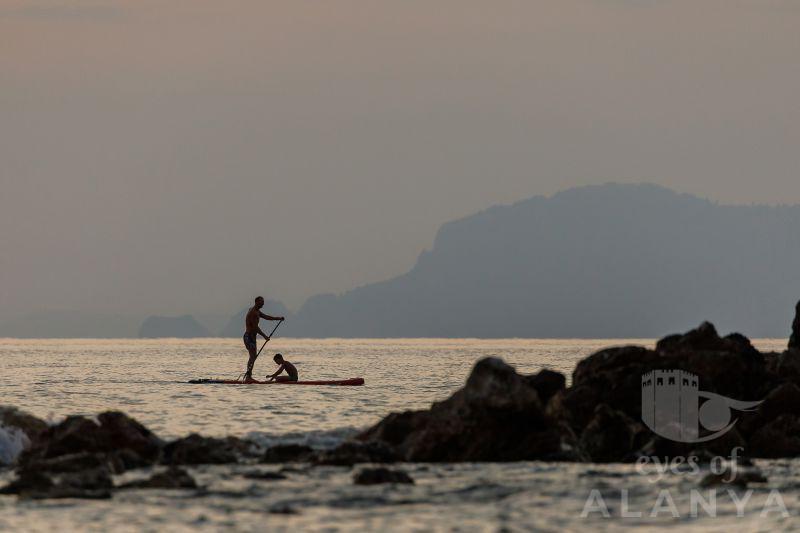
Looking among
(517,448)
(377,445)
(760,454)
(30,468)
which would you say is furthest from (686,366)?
(30,468)

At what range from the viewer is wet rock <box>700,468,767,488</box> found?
25.2 meters

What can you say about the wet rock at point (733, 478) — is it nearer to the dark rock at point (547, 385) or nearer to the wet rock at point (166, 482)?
the dark rock at point (547, 385)

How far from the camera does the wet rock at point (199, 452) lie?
28391 mm

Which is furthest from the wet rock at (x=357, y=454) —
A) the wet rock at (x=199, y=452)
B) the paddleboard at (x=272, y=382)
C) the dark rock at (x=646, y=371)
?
the paddleboard at (x=272, y=382)

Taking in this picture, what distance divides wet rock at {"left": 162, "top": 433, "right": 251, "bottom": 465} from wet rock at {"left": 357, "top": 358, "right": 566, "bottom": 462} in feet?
11.4

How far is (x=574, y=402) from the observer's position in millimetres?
32125

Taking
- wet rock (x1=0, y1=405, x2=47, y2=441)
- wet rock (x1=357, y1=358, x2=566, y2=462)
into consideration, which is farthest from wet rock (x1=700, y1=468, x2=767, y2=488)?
wet rock (x1=0, y1=405, x2=47, y2=441)

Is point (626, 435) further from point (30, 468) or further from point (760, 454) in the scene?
point (30, 468)

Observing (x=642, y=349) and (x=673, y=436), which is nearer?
(x=673, y=436)

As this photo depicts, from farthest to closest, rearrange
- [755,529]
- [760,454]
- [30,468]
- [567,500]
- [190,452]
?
[760,454], [190,452], [30,468], [567,500], [755,529]

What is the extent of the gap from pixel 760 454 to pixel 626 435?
3.15m

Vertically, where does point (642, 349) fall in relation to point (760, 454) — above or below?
above

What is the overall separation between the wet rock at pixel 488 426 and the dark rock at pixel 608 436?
Answer: 71cm

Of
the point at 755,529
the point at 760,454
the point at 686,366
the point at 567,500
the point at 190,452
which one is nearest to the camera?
the point at 755,529
